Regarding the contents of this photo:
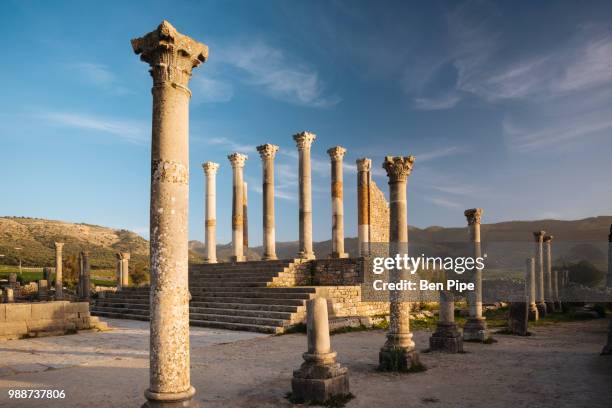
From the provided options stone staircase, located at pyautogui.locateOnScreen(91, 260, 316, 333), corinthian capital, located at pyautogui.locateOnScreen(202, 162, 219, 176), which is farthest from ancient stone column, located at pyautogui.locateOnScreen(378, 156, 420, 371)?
corinthian capital, located at pyautogui.locateOnScreen(202, 162, 219, 176)

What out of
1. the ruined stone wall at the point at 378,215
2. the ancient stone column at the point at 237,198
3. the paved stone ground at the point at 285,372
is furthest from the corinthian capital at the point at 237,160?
the paved stone ground at the point at 285,372

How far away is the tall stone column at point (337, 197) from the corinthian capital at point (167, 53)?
20086 mm

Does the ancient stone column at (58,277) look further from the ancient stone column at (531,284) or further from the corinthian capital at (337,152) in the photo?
the ancient stone column at (531,284)

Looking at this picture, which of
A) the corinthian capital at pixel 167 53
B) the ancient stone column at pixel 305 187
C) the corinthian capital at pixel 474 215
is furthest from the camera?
the ancient stone column at pixel 305 187

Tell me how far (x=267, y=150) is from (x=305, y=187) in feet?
10.0

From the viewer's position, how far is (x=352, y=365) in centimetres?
1098

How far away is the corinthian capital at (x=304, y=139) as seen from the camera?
85.6ft

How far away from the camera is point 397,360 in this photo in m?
10.3

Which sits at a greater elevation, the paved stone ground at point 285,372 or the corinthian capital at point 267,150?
the corinthian capital at point 267,150

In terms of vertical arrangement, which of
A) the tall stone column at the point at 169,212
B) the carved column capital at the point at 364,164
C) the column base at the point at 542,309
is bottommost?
the column base at the point at 542,309

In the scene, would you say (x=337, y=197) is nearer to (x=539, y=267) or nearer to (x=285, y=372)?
(x=539, y=267)

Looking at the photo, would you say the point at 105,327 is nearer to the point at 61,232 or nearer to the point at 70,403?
the point at 70,403

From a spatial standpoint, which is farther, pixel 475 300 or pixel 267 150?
pixel 267 150

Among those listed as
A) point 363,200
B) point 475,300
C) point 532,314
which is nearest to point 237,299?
point 475,300
